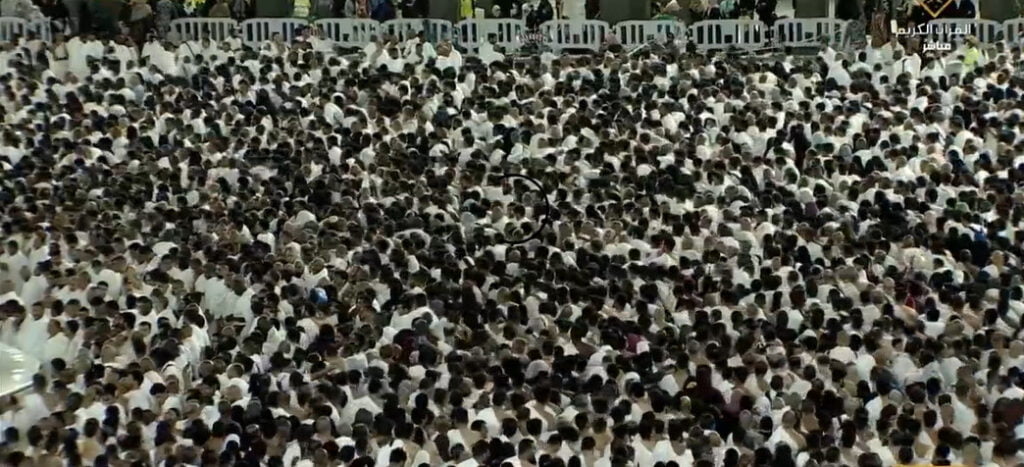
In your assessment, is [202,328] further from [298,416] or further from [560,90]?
[560,90]

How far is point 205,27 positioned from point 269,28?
35.6 inches

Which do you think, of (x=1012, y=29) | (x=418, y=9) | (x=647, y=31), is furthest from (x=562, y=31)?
(x=1012, y=29)

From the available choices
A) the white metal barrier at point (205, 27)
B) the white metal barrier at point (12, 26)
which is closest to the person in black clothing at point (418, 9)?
the white metal barrier at point (205, 27)

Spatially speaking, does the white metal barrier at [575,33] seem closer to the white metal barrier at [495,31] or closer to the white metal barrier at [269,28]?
the white metal barrier at [495,31]

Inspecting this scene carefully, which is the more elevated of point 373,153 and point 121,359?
point 373,153

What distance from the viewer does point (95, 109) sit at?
18.0 m

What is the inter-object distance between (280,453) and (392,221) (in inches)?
197

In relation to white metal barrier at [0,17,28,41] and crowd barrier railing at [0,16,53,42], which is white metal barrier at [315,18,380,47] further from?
white metal barrier at [0,17,28,41]

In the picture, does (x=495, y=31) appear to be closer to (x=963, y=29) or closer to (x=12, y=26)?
(x=963, y=29)

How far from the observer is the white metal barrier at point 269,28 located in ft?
70.5

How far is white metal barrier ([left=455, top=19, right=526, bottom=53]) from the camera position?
21.1 metres

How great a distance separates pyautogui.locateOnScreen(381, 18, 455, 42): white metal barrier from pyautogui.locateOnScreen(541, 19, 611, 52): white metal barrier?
1.35 meters

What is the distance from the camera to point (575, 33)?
2125 centimetres

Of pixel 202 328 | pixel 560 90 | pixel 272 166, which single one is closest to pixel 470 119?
pixel 560 90
